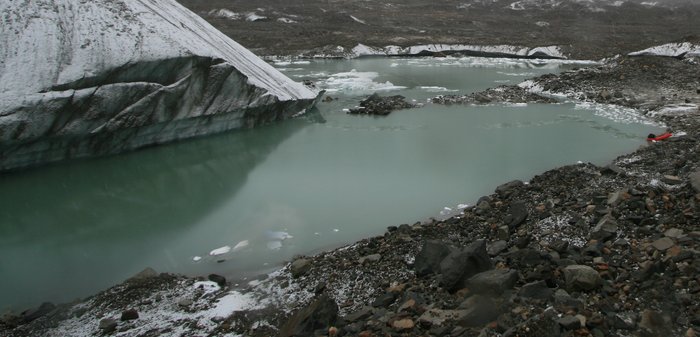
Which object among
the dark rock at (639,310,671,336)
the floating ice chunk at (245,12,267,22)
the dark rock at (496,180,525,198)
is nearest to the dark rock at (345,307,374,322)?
the dark rock at (639,310,671,336)

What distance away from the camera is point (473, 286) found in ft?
16.9

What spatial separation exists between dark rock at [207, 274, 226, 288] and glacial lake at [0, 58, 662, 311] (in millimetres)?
314

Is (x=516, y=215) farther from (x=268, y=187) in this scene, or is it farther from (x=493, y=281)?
(x=268, y=187)

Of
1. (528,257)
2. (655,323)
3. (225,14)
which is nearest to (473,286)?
(528,257)

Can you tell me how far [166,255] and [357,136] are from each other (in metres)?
7.93

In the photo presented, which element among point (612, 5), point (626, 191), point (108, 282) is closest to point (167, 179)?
point (108, 282)

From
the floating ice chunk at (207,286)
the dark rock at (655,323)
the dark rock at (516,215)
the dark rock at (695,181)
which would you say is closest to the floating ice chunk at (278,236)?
the floating ice chunk at (207,286)

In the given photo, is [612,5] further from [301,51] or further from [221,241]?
[221,241]

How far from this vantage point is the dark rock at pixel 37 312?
20.1 ft

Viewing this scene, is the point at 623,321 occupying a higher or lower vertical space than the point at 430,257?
higher

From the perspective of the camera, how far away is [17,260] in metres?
8.00

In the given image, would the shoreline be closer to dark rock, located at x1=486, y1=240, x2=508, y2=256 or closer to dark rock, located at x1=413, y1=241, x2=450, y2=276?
dark rock, located at x1=486, y1=240, x2=508, y2=256

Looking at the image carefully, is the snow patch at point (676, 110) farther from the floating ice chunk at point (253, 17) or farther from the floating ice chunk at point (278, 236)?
A: the floating ice chunk at point (253, 17)

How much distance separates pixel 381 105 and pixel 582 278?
13.7 metres
